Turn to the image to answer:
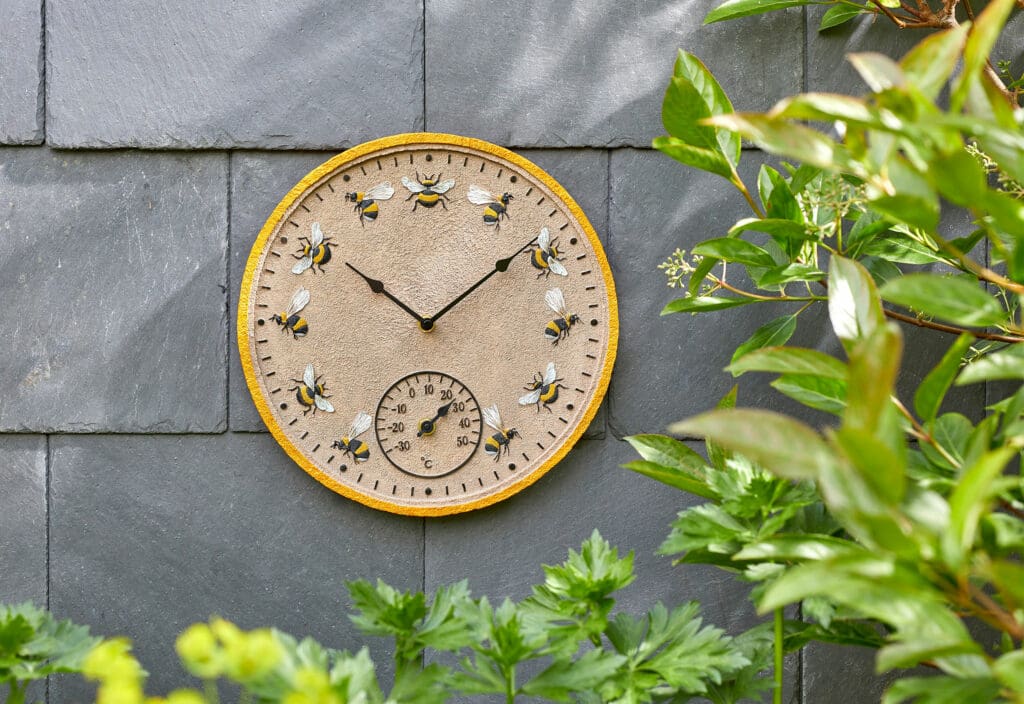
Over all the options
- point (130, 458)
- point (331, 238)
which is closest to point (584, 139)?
point (331, 238)

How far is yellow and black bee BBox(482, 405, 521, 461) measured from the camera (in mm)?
1531

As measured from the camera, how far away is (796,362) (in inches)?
37.6

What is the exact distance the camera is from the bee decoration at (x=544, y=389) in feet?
5.02

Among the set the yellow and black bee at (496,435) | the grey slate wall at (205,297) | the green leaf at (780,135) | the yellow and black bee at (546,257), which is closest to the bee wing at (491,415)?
the yellow and black bee at (496,435)

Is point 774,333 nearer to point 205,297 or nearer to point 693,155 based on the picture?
point 693,155

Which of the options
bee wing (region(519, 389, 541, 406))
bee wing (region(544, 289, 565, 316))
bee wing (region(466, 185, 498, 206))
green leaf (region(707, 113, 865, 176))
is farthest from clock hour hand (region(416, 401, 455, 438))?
green leaf (region(707, 113, 865, 176))

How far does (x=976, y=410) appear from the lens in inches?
62.8

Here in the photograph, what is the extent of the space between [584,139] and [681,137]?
33cm

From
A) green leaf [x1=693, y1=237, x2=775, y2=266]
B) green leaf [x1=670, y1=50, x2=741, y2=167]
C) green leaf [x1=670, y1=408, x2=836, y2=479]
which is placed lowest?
green leaf [x1=670, y1=408, x2=836, y2=479]

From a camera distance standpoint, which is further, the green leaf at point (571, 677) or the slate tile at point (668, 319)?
the slate tile at point (668, 319)

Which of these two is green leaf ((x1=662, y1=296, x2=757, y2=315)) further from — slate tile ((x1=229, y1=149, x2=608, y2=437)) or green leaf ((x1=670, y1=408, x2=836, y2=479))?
green leaf ((x1=670, y1=408, x2=836, y2=479))

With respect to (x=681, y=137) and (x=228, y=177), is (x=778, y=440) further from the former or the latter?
(x=228, y=177)

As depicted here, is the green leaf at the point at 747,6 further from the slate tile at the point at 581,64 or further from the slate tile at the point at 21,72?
the slate tile at the point at 21,72

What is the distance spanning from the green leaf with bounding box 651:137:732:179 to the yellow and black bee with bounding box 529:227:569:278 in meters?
0.33
